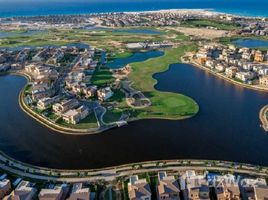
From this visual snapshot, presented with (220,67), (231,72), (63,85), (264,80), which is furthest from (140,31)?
(264,80)

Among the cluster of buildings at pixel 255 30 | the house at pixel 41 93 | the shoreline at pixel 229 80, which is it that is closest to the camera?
the house at pixel 41 93

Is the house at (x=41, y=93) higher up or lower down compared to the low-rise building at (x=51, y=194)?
higher up

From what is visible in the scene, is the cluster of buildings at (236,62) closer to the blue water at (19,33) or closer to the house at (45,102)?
the house at (45,102)

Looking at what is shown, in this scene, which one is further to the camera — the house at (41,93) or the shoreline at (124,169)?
the house at (41,93)

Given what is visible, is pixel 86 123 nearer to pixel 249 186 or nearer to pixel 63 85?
pixel 63 85

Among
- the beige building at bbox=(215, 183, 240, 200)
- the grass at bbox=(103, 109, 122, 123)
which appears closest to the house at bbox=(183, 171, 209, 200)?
the beige building at bbox=(215, 183, 240, 200)

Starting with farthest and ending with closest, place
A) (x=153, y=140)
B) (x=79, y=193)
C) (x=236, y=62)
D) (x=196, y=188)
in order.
→ 1. (x=236, y=62)
2. (x=153, y=140)
3. (x=79, y=193)
4. (x=196, y=188)

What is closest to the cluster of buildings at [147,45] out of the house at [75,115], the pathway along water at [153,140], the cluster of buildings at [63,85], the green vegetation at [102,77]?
the cluster of buildings at [63,85]
